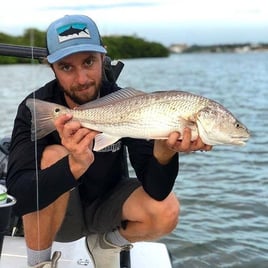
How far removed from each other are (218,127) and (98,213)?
1189mm

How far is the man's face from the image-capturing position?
11.3 ft

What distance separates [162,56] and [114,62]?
99.6 meters

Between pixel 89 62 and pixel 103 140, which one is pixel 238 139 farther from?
pixel 89 62

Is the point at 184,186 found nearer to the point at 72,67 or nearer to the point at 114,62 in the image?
the point at 114,62

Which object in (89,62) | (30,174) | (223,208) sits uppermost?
(89,62)

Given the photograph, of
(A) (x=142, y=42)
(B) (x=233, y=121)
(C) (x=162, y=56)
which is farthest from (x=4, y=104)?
→ (C) (x=162, y=56)

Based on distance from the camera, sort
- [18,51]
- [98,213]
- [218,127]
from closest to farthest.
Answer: [218,127], [98,213], [18,51]

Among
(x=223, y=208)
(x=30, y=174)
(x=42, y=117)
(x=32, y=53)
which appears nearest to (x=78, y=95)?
(x=42, y=117)

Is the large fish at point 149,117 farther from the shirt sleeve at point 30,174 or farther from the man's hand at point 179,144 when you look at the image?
the shirt sleeve at point 30,174

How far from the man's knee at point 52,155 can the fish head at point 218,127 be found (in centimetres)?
89

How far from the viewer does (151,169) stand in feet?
11.4

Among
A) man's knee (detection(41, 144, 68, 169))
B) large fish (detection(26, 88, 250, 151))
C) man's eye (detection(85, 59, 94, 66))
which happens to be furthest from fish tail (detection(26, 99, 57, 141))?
man's eye (detection(85, 59, 94, 66))

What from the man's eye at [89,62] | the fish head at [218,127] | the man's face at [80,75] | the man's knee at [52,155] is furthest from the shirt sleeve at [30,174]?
the fish head at [218,127]

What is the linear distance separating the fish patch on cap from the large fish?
1.49ft
